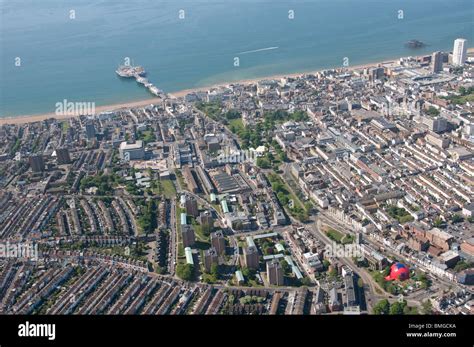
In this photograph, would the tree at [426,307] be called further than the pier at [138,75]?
No

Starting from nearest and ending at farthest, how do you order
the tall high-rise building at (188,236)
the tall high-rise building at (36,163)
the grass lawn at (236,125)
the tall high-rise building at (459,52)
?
the tall high-rise building at (188,236) < the tall high-rise building at (36,163) < the grass lawn at (236,125) < the tall high-rise building at (459,52)

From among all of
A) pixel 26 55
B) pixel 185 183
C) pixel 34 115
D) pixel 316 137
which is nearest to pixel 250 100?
pixel 316 137


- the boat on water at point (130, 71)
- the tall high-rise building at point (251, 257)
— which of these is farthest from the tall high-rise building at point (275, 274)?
the boat on water at point (130, 71)

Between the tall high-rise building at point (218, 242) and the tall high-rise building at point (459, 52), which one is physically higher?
the tall high-rise building at point (459, 52)

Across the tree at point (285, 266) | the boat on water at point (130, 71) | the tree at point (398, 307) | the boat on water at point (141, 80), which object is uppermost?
the boat on water at point (130, 71)

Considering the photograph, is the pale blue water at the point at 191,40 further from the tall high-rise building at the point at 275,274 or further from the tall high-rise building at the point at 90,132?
Result: the tall high-rise building at the point at 275,274

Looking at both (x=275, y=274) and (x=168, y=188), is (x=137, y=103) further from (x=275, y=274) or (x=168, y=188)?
(x=275, y=274)
